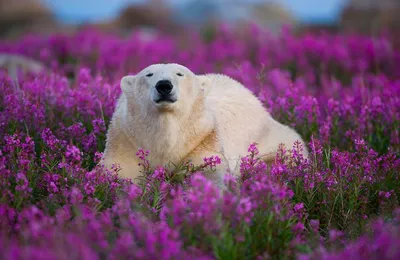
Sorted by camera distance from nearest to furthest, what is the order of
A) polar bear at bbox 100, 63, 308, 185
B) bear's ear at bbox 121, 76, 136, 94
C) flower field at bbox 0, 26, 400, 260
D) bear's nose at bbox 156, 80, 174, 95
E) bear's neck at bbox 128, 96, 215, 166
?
flower field at bbox 0, 26, 400, 260
bear's nose at bbox 156, 80, 174, 95
polar bear at bbox 100, 63, 308, 185
bear's neck at bbox 128, 96, 215, 166
bear's ear at bbox 121, 76, 136, 94

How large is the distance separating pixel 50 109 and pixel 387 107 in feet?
11.0

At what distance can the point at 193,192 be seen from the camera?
346 cm

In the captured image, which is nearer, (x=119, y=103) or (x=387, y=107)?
(x=119, y=103)

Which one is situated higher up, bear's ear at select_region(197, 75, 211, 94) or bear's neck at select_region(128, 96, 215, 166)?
bear's ear at select_region(197, 75, 211, 94)

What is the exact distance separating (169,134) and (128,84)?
588 mm

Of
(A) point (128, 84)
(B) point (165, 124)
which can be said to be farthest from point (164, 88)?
(A) point (128, 84)

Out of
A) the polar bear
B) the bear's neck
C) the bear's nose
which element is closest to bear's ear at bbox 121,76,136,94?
the polar bear

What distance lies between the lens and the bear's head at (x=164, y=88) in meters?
4.41

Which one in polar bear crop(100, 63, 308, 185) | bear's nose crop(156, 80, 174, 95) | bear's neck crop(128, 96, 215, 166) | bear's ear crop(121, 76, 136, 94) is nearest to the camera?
bear's nose crop(156, 80, 174, 95)

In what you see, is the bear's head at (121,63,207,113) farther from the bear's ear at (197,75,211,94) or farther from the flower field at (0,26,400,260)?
the flower field at (0,26,400,260)

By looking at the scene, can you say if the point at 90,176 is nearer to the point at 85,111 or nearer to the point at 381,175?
the point at 85,111

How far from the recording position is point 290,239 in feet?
11.7

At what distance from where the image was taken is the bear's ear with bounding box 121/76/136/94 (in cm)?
487

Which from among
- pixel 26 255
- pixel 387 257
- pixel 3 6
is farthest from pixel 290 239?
pixel 3 6
